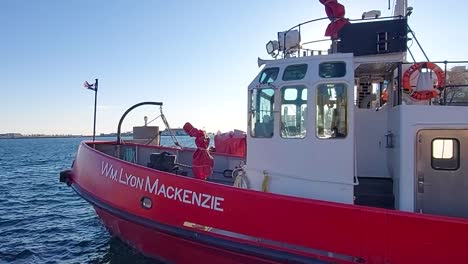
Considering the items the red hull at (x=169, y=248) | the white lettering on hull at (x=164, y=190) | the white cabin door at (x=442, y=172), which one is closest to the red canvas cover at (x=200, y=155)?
the white lettering on hull at (x=164, y=190)

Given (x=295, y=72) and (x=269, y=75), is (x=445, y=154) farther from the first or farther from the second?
(x=269, y=75)

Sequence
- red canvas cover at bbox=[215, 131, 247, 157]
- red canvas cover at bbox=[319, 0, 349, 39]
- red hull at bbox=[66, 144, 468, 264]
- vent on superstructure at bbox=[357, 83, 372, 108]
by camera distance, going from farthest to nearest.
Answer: red canvas cover at bbox=[215, 131, 247, 157]
vent on superstructure at bbox=[357, 83, 372, 108]
red canvas cover at bbox=[319, 0, 349, 39]
red hull at bbox=[66, 144, 468, 264]

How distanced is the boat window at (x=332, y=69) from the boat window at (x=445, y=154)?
142 centimetres

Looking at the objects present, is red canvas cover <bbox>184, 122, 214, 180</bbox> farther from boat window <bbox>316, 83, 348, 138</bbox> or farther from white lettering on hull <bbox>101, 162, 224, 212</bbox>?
boat window <bbox>316, 83, 348, 138</bbox>

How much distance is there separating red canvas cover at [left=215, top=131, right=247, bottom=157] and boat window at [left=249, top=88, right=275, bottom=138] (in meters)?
5.82

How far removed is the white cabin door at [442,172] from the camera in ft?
16.2

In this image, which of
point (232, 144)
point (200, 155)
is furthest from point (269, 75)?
point (232, 144)

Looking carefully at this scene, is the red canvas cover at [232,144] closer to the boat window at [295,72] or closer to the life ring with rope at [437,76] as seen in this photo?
the boat window at [295,72]

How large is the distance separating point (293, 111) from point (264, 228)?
1512 millimetres

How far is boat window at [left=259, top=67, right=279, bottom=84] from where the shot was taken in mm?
5359

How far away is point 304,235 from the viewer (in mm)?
4527

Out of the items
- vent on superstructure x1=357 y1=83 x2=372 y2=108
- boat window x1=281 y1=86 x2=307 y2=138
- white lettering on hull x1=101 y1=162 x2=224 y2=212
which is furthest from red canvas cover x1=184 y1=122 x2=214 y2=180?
vent on superstructure x1=357 y1=83 x2=372 y2=108

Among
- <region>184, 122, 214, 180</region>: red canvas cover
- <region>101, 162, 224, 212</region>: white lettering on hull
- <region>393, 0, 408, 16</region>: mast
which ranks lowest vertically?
<region>101, 162, 224, 212</region>: white lettering on hull

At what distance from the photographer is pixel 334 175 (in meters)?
4.95
